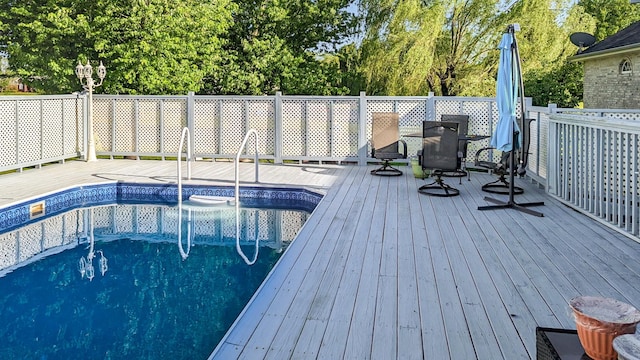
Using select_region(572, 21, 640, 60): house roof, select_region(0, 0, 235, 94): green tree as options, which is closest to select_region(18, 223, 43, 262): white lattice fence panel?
select_region(0, 0, 235, 94): green tree

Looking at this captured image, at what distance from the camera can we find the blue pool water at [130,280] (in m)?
3.51

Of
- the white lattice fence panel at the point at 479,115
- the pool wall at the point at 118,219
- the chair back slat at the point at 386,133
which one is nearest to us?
the pool wall at the point at 118,219

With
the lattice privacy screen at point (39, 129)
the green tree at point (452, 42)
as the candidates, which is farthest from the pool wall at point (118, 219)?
the green tree at point (452, 42)

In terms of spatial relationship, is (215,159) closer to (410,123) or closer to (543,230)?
(410,123)

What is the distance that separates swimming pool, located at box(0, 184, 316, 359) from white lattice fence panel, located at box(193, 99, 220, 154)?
313 centimetres

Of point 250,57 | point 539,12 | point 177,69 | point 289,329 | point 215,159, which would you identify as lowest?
point 289,329

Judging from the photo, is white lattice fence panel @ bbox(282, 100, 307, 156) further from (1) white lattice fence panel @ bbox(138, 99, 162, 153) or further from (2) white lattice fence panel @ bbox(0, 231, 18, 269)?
(2) white lattice fence panel @ bbox(0, 231, 18, 269)

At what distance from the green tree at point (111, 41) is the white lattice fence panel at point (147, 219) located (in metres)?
5.10

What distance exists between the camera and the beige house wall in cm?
1320

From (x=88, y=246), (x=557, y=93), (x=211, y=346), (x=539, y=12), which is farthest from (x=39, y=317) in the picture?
(x=557, y=93)

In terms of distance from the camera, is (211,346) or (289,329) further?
(211,346)

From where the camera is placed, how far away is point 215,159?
1120 cm

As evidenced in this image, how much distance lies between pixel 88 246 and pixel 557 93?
56.4 ft

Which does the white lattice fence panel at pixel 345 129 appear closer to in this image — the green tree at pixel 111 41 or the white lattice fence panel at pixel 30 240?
the green tree at pixel 111 41
